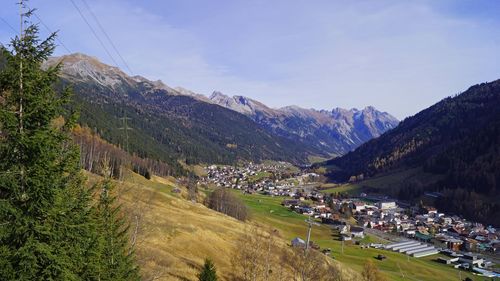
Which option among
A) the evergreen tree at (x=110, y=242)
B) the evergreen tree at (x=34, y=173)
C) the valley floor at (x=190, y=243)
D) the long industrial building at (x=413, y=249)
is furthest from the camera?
the long industrial building at (x=413, y=249)

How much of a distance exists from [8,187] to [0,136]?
2040 mm

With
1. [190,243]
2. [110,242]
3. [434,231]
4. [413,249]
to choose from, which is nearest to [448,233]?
[434,231]

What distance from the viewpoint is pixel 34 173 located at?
1477 centimetres

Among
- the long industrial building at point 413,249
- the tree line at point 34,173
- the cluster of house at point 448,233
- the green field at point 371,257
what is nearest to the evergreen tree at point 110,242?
the tree line at point 34,173

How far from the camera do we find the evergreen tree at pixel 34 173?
1415 cm

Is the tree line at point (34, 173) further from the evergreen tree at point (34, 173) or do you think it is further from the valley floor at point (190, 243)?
the valley floor at point (190, 243)

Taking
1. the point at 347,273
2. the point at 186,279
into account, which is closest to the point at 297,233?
the point at 347,273

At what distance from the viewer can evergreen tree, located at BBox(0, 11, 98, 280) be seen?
46.4ft

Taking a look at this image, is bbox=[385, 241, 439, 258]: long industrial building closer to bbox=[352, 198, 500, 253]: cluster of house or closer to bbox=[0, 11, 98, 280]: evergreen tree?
bbox=[352, 198, 500, 253]: cluster of house

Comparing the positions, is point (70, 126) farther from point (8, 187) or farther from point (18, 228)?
point (18, 228)

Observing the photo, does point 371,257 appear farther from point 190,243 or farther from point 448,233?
point 448,233

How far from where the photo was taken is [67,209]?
1555 centimetres

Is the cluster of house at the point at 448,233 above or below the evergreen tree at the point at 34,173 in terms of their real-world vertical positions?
below

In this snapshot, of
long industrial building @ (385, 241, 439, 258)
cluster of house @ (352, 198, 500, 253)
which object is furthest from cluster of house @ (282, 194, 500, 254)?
long industrial building @ (385, 241, 439, 258)
